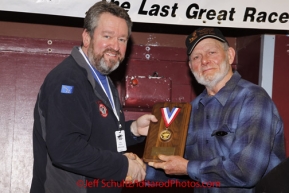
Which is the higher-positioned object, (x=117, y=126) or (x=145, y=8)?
(x=145, y=8)

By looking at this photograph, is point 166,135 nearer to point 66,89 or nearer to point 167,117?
point 167,117

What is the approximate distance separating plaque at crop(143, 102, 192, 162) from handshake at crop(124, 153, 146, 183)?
0.26 feet

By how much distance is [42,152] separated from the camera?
10.6 feet

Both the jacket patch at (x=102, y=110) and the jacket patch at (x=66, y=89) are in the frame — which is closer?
Result: the jacket patch at (x=66, y=89)

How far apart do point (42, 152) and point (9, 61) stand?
5.33ft

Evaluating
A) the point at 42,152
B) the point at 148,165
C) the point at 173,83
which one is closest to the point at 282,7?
the point at 173,83

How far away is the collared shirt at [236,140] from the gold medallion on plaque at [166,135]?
0.21m

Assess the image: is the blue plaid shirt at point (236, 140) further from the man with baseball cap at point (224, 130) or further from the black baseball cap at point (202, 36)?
the black baseball cap at point (202, 36)

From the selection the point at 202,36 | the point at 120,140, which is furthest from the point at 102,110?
the point at 202,36

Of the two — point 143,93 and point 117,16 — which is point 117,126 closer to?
point 117,16

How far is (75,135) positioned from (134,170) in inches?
21.0

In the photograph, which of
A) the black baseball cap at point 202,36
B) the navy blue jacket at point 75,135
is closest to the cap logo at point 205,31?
the black baseball cap at point 202,36

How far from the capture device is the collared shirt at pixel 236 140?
10.00 feet

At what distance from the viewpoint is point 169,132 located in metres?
3.44
